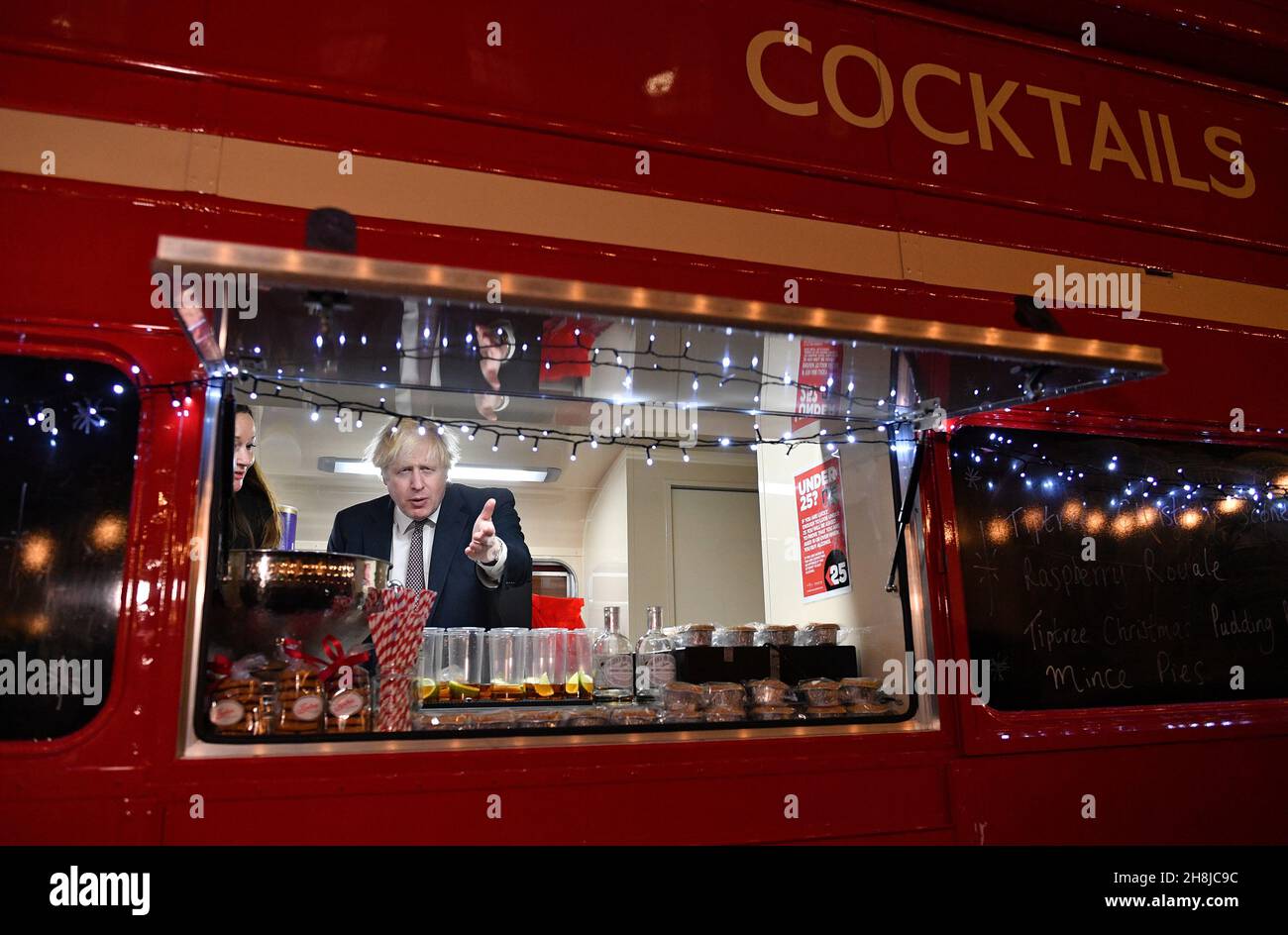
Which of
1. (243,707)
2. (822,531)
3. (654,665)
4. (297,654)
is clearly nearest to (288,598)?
(297,654)

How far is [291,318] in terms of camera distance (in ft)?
5.65

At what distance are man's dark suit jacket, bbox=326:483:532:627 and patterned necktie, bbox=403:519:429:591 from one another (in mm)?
41

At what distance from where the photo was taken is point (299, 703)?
1937 mm

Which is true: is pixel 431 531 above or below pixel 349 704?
above

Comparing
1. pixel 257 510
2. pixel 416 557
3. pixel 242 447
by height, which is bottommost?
pixel 416 557

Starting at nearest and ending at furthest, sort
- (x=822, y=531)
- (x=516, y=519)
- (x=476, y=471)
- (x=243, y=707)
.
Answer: (x=243, y=707), (x=822, y=531), (x=516, y=519), (x=476, y=471)

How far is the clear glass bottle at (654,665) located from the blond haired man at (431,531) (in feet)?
2.13

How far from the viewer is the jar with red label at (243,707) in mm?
1868

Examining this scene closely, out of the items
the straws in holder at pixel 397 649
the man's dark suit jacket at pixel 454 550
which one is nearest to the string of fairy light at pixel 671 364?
the straws in holder at pixel 397 649

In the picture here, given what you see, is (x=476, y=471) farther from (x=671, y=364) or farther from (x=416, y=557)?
(x=671, y=364)

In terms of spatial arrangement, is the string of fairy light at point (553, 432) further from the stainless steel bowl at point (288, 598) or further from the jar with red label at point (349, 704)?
the jar with red label at point (349, 704)

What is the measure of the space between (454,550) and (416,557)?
0.14 meters

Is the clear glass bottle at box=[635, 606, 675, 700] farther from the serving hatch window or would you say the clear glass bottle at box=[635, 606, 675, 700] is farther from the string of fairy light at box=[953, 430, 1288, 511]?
the string of fairy light at box=[953, 430, 1288, 511]
